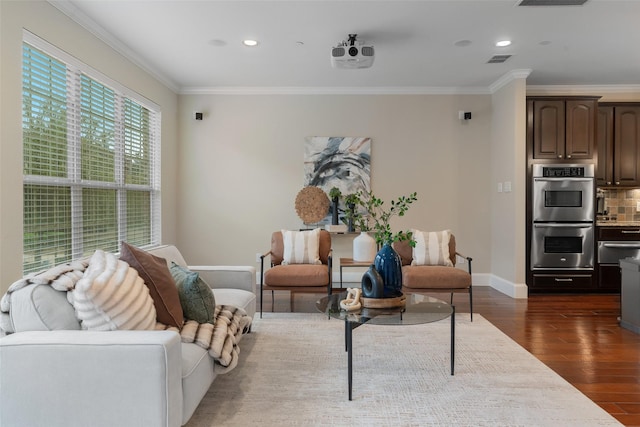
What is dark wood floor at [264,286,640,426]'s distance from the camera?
2.60m

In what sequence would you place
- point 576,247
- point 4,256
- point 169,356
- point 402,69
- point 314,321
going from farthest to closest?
point 576,247 → point 402,69 → point 314,321 → point 4,256 → point 169,356

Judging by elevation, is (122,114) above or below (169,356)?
above

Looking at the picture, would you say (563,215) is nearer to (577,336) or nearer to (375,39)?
(577,336)

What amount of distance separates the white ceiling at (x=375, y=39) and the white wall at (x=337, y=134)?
13.2 inches

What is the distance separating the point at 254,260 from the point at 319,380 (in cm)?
328

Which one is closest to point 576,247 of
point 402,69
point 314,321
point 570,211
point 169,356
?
point 570,211

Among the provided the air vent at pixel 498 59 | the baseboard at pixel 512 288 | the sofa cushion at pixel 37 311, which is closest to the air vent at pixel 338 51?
the air vent at pixel 498 59

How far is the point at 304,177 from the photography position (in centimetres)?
575

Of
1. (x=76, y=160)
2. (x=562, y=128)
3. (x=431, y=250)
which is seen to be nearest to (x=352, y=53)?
(x=431, y=250)

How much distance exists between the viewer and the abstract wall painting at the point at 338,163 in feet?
18.7

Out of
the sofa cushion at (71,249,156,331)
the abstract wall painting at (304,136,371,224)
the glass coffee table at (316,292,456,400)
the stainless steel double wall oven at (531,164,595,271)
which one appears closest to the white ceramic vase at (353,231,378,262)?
the abstract wall painting at (304,136,371,224)

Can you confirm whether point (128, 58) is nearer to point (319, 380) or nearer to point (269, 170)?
point (269, 170)

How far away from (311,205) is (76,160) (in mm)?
2836

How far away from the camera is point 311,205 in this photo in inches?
219
